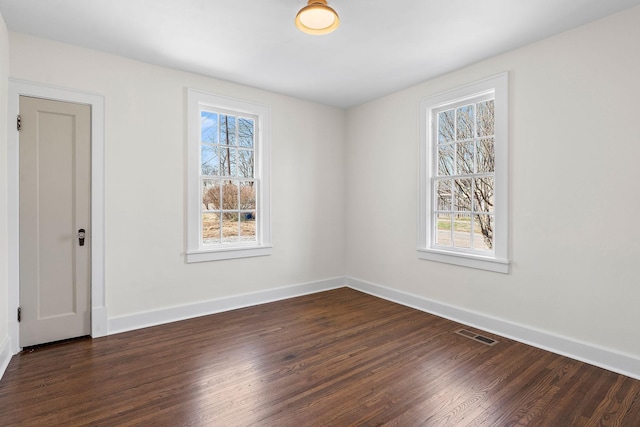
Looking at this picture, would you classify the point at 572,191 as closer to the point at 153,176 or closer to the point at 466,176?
the point at 466,176

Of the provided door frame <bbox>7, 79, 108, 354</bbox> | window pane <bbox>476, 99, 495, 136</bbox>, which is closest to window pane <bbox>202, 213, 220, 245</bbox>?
door frame <bbox>7, 79, 108, 354</bbox>

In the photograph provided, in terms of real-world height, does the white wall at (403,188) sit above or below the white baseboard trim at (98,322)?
above

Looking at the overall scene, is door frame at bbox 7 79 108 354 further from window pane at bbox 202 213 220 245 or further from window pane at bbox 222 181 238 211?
window pane at bbox 222 181 238 211

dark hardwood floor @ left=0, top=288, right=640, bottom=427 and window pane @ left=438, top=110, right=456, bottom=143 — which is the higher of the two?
window pane @ left=438, top=110, right=456, bottom=143

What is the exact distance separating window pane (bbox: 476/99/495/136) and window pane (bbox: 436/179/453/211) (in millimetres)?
628

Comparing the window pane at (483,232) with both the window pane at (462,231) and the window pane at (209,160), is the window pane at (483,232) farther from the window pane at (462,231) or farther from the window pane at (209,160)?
the window pane at (209,160)

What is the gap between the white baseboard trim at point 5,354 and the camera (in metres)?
2.49

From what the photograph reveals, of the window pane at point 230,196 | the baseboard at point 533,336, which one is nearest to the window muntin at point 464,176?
the baseboard at point 533,336

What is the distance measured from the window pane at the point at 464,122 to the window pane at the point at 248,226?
105 inches

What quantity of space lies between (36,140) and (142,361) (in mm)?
2130

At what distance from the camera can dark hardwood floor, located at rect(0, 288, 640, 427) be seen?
2.00 m

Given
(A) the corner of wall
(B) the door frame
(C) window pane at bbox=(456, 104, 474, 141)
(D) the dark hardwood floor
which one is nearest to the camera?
(D) the dark hardwood floor

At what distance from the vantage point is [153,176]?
3502mm

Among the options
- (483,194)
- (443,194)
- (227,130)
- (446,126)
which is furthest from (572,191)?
(227,130)
